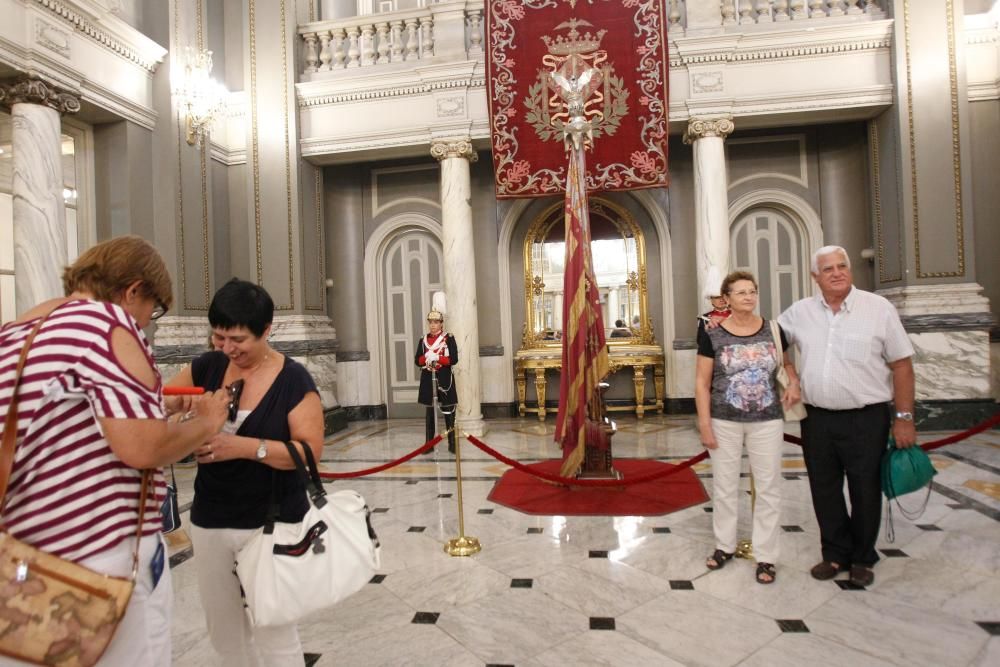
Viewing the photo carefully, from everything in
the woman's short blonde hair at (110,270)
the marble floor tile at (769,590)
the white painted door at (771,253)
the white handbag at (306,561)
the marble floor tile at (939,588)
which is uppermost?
the white painted door at (771,253)

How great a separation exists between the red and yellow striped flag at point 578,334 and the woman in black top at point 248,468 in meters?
3.45

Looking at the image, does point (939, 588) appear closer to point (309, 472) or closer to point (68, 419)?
point (309, 472)

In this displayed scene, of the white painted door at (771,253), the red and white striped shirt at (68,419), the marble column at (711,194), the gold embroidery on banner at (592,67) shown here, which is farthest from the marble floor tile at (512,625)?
the white painted door at (771,253)

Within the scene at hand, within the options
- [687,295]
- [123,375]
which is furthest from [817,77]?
[123,375]

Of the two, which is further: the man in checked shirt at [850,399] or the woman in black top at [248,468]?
the man in checked shirt at [850,399]

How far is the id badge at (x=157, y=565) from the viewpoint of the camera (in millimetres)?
1351

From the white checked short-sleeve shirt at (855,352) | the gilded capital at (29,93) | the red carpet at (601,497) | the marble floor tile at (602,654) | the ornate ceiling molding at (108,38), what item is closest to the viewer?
the marble floor tile at (602,654)

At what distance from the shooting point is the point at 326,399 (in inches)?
332

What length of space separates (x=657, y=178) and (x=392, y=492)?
501 cm

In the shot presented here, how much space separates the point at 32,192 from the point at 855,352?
6.81m

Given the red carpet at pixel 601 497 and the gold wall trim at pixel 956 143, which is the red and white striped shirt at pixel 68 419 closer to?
the red carpet at pixel 601 497

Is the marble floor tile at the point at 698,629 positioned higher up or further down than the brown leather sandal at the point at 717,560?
further down

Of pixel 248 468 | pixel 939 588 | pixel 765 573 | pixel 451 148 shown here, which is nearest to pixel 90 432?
pixel 248 468

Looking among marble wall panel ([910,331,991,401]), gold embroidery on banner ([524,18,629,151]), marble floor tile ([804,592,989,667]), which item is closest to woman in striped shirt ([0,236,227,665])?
marble floor tile ([804,592,989,667])
